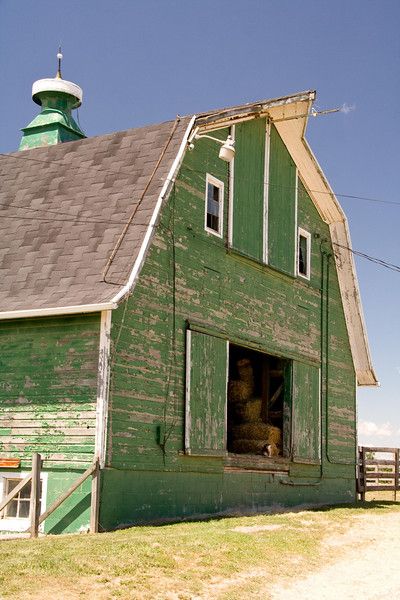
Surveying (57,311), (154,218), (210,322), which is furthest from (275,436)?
(57,311)

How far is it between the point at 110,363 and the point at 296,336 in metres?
7.19

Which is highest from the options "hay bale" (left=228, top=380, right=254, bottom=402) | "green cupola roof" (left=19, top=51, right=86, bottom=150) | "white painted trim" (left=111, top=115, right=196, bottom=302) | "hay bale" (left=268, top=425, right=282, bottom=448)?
"green cupola roof" (left=19, top=51, right=86, bottom=150)

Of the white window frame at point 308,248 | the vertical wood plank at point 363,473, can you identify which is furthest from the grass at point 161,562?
the vertical wood plank at point 363,473

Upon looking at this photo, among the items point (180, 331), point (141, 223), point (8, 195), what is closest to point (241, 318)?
point (180, 331)

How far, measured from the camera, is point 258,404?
19906 mm

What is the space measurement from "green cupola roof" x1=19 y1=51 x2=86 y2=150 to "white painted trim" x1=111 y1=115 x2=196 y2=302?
9243 mm

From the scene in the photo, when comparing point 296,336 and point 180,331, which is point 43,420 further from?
point 296,336

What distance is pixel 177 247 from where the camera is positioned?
15.7m

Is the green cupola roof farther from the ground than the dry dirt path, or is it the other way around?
the green cupola roof

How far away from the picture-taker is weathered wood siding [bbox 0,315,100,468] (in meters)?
13.5

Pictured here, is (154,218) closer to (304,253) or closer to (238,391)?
(238,391)

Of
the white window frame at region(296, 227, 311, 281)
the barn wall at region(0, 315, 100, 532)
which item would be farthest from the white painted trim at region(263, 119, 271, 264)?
the barn wall at region(0, 315, 100, 532)

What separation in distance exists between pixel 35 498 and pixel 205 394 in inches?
176

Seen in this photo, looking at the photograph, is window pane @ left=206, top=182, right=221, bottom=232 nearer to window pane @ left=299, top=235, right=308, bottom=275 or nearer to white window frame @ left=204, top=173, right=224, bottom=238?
white window frame @ left=204, top=173, right=224, bottom=238
